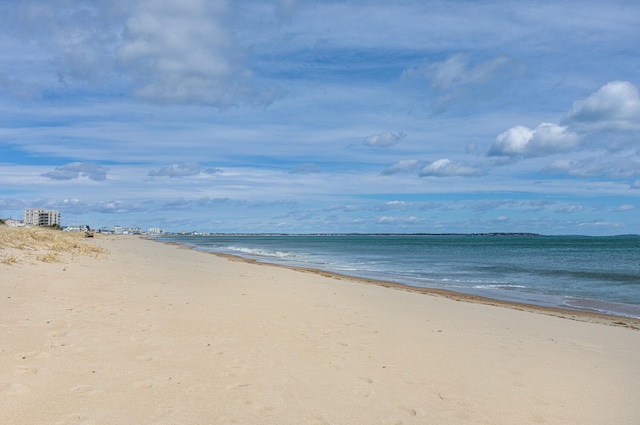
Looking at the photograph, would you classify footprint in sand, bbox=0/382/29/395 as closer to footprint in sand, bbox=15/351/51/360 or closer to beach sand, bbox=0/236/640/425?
beach sand, bbox=0/236/640/425

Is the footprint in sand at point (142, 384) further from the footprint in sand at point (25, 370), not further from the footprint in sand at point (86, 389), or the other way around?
the footprint in sand at point (25, 370)

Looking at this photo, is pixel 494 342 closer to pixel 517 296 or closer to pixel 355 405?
pixel 355 405

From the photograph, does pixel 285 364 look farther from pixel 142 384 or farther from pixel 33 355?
pixel 33 355

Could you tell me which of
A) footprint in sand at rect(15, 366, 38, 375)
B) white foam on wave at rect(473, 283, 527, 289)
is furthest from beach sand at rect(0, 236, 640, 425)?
white foam on wave at rect(473, 283, 527, 289)

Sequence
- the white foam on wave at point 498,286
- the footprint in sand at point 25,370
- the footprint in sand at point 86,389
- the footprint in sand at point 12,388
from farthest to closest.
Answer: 1. the white foam on wave at point 498,286
2. the footprint in sand at point 25,370
3. the footprint in sand at point 86,389
4. the footprint in sand at point 12,388

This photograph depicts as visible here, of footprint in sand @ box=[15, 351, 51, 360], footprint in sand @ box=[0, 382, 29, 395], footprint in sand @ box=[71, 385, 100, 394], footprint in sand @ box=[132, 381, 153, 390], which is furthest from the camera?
footprint in sand @ box=[15, 351, 51, 360]

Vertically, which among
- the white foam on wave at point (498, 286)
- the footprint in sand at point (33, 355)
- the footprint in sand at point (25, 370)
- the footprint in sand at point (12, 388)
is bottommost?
the white foam on wave at point (498, 286)

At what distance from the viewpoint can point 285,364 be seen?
646 centimetres

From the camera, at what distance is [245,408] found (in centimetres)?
485

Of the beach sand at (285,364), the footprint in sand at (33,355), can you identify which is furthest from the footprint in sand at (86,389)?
the footprint in sand at (33,355)

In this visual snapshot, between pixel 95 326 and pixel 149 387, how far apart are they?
3.11m

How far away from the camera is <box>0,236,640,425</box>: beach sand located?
4863 mm

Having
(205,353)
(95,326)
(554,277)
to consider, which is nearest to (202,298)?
(95,326)

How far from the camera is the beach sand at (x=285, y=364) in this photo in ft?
16.0
